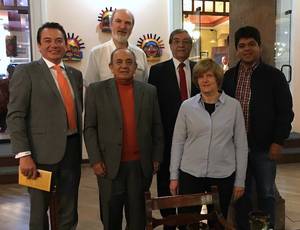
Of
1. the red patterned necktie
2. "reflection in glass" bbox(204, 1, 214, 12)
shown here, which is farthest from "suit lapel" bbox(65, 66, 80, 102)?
"reflection in glass" bbox(204, 1, 214, 12)

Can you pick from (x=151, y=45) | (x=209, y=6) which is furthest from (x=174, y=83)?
(x=209, y=6)

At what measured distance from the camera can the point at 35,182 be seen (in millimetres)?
2023

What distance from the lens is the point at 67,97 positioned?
2197mm

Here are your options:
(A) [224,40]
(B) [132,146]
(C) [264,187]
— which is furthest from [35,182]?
(A) [224,40]

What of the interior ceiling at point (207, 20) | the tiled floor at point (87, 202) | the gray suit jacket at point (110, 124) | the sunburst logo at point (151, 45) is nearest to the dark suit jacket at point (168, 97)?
the gray suit jacket at point (110, 124)

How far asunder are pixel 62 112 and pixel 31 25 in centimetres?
343

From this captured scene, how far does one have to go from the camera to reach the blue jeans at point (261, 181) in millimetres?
2412

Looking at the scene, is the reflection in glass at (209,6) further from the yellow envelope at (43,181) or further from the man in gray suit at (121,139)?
the yellow envelope at (43,181)

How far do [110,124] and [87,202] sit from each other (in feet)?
6.38

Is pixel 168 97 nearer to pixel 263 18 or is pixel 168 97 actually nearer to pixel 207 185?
pixel 207 185

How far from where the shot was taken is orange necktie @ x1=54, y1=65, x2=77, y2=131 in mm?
2186

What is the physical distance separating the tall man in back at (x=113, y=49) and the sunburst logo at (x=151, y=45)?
245 centimetres

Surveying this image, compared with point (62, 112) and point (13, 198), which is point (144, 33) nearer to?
point (13, 198)

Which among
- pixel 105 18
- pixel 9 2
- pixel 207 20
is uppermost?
pixel 9 2
